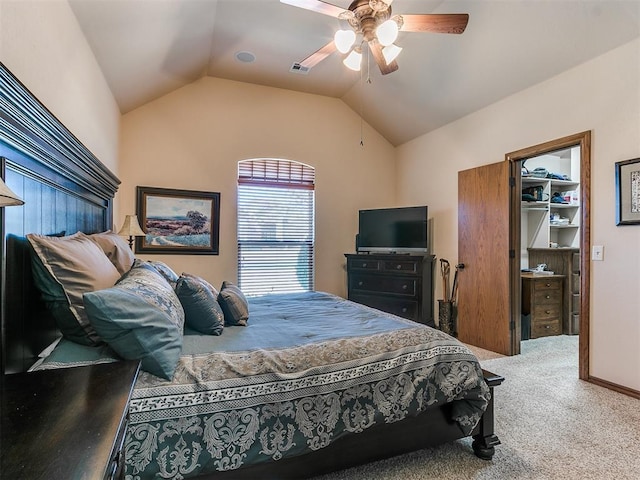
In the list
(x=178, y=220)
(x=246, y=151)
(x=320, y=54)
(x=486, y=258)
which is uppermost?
(x=320, y=54)

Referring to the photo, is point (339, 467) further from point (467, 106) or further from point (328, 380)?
point (467, 106)

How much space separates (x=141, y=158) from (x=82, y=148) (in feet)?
6.72

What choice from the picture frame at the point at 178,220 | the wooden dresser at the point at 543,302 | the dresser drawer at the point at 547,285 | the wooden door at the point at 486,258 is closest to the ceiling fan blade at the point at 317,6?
the wooden door at the point at 486,258

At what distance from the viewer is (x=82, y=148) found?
216 cm

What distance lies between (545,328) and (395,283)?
2.03 meters

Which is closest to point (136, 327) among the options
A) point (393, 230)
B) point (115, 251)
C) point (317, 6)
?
point (115, 251)

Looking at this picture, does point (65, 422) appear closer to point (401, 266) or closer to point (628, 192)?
point (628, 192)

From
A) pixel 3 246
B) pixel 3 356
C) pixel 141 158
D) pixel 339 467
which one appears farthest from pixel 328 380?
pixel 141 158

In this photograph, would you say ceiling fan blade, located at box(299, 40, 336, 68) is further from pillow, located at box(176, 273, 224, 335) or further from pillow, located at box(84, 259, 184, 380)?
pillow, located at box(84, 259, 184, 380)

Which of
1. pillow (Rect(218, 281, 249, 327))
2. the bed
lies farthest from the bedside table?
pillow (Rect(218, 281, 249, 327))

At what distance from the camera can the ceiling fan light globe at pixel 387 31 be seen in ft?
7.28

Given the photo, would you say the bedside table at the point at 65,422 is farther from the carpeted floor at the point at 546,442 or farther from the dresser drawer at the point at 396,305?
the dresser drawer at the point at 396,305

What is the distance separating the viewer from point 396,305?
4.49 metres

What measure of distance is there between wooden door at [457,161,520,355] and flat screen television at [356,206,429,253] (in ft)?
1.57
